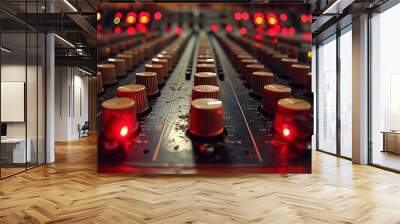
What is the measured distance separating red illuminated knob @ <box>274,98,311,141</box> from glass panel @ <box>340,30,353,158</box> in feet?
19.7

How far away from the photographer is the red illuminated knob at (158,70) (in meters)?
2.84

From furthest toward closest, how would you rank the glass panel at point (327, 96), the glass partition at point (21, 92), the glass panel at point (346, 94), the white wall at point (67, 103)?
1. the white wall at point (67, 103)
2. the glass panel at point (327, 96)
3. the glass panel at point (346, 94)
4. the glass partition at point (21, 92)

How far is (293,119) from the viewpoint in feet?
8.47

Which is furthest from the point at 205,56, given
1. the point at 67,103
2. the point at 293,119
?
the point at 67,103

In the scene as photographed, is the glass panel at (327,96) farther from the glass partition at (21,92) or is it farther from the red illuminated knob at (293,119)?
the red illuminated knob at (293,119)

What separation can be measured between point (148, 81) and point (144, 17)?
1.46 ft

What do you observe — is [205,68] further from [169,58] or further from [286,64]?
[286,64]

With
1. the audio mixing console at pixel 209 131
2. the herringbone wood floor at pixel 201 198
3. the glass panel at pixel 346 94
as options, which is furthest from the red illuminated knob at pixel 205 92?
the glass panel at pixel 346 94

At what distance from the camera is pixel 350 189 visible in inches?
205

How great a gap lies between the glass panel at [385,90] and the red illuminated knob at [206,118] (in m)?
5.36

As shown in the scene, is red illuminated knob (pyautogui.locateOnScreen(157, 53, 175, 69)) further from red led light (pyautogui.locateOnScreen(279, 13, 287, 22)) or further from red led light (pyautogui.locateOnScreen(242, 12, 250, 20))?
red led light (pyautogui.locateOnScreen(279, 13, 287, 22))

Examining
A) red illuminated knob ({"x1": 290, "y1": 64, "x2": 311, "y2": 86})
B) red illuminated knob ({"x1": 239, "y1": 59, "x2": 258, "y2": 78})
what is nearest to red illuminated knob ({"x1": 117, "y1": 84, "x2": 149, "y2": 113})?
red illuminated knob ({"x1": 239, "y1": 59, "x2": 258, "y2": 78})

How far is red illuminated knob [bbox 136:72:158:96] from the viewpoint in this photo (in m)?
2.77

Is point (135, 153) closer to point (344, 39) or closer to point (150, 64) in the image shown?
point (150, 64)
